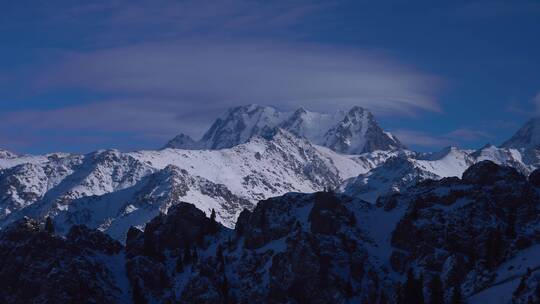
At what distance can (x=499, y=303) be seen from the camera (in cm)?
18925

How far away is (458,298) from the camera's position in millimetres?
196125

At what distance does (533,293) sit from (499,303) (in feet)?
33.0

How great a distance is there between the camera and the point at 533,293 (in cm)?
18125

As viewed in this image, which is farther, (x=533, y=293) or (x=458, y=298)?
(x=458, y=298)

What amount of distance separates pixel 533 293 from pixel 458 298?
19737 mm

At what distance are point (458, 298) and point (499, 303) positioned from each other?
10153 mm
